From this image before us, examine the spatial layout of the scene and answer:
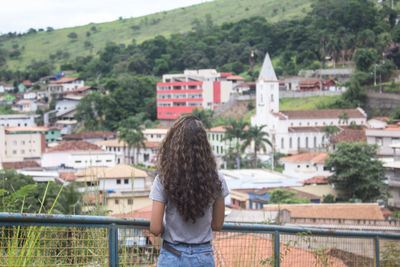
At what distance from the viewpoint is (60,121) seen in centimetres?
7050

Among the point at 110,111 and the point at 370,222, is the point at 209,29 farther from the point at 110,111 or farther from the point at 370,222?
the point at 370,222

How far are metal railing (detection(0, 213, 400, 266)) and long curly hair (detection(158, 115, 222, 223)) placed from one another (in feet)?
1.68

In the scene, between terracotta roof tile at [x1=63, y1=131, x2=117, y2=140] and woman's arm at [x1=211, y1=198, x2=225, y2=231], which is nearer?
woman's arm at [x1=211, y1=198, x2=225, y2=231]

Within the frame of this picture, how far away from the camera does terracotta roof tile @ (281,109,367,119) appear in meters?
53.3

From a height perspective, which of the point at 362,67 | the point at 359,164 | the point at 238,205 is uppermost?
the point at 362,67

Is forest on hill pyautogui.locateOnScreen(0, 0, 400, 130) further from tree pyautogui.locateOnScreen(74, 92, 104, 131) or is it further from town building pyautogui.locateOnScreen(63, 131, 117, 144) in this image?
town building pyautogui.locateOnScreen(63, 131, 117, 144)

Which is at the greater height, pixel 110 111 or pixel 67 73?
pixel 67 73

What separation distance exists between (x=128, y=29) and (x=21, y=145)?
304 feet

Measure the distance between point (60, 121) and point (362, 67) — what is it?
115 feet

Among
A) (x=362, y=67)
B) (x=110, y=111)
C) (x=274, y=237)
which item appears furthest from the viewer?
(x=110, y=111)

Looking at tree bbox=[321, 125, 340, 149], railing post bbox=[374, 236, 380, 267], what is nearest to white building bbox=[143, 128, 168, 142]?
tree bbox=[321, 125, 340, 149]

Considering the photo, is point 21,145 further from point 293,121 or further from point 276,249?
point 276,249

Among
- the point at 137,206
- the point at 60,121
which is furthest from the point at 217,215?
the point at 60,121

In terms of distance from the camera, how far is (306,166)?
40125 millimetres
